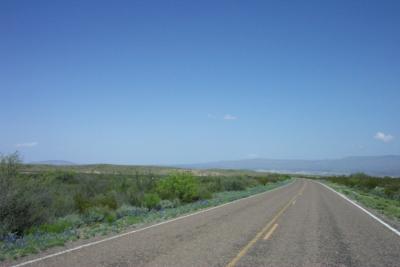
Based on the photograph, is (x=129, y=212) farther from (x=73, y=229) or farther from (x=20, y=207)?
(x=20, y=207)

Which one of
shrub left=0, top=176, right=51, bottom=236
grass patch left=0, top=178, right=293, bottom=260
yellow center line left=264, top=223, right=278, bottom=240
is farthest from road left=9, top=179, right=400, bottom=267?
shrub left=0, top=176, right=51, bottom=236

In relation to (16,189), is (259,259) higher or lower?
lower

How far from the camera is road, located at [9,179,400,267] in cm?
870

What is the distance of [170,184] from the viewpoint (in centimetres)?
2720

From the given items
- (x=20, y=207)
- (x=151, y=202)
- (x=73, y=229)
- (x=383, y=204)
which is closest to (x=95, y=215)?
(x=73, y=229)

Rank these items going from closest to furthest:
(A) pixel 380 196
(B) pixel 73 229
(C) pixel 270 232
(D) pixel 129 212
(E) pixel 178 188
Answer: (C) pixel 270 232 → (B) pixel 73 229 → (D) pixel 129 212 → (E) pixel 178 188 → (A) pixel 380 196

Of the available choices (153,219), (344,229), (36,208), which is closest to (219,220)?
(153,219)

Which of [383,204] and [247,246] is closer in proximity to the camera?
[247,246]

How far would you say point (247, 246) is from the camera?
10430mm

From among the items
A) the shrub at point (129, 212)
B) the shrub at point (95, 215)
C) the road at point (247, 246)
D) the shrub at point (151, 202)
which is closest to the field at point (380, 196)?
the road at point (247, 246)

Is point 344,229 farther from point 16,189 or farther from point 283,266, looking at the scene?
point 16,189

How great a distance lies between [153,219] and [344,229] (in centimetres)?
723

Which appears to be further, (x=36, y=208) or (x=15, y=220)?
(x=36, y=208)

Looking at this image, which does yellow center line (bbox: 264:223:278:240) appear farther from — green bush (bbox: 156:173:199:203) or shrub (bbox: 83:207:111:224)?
green bush (bbox: 156:173:199:203)
